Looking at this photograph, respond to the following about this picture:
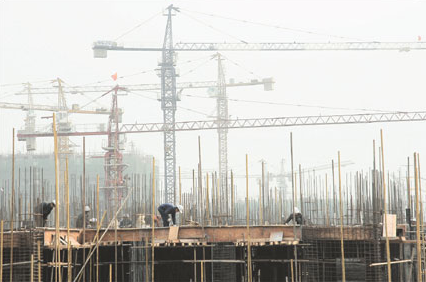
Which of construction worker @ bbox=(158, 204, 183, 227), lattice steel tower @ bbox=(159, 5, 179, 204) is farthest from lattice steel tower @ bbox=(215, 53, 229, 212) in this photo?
construction worker @ bbox=(158, 204, 183, 227)

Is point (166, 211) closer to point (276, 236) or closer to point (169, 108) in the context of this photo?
point (276, 236)

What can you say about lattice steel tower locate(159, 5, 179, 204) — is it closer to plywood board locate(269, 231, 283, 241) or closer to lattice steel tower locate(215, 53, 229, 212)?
lattice steel tower locate(215, 53, 229, 212)

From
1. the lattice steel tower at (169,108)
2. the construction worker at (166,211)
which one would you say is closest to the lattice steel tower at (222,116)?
the lattice steel tower at (169,108)

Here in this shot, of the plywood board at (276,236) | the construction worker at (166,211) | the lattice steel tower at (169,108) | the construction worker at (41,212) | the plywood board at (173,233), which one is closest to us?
the construction worker at (41,212)

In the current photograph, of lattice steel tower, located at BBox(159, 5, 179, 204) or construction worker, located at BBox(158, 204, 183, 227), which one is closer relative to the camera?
construction worker, located at BBox(158, 204, 183, 227)

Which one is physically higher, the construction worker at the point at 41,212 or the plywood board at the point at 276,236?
the construction worker at the point at 41,212

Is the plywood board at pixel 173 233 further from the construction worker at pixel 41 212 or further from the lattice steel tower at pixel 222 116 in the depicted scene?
the lattice steel tower at pixel 222 116

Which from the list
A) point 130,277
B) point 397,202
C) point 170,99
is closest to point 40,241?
point 130,277


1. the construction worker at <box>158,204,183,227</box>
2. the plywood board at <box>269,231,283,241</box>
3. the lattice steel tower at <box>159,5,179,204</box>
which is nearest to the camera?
the plywood board at <box>269,231,283,241</box>

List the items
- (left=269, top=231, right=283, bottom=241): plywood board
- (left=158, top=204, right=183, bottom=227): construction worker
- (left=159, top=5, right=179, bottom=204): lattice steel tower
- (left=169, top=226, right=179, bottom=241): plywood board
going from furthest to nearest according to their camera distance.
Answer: (left=159, top=5, right=179, bottom=204): lattice steel tower
(left=158, top=204, right=183, bottom=227): construction worker
(left=269, top=231, right=283, bottom=241): plywood board
(left=169, top=226, right=179, bottom=241): plywood board

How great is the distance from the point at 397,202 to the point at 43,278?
9.77m

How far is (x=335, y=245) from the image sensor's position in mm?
15898

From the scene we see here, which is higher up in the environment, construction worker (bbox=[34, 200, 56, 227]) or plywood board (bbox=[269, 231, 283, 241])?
construction worker (bbox=[34, 200, 56, 227])

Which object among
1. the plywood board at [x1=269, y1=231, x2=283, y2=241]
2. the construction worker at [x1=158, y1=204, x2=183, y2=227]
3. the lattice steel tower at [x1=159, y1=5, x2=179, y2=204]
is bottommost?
the plywood board at [x1=269, y1=231, x2=283, y2=241]
